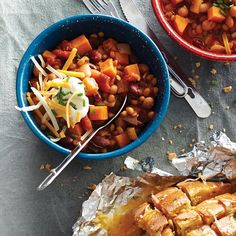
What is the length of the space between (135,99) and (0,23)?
26.8 inches

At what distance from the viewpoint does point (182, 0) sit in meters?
2.73

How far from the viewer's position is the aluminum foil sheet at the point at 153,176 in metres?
2.57

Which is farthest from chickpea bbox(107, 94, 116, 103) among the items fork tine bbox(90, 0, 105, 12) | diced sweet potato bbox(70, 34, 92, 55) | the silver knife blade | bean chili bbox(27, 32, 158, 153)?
fork tine bbox(90, 0, 105, 12)

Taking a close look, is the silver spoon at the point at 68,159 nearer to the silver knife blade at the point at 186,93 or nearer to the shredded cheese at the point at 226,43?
the silver knife blade at the point at 186,93

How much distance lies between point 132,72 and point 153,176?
0.42 meters

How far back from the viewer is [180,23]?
2.68 meters

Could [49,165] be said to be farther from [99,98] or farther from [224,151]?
[224,151]

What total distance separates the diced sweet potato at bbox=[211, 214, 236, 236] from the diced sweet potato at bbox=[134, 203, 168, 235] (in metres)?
0.19

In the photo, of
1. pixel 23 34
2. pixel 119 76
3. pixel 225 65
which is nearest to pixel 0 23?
pixel 23 34

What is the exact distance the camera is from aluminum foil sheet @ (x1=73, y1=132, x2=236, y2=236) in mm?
2568

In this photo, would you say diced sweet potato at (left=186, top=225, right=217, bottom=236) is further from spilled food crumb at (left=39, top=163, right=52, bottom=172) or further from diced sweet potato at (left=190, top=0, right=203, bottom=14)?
diced sweet potato at (left=190, top=0, right=203, bottom=14)

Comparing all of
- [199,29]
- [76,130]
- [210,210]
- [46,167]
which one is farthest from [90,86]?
[210,210]

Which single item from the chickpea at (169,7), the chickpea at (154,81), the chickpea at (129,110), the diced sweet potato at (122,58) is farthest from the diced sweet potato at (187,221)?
the chickpea at (169,7)

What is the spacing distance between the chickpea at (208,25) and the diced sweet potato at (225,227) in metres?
0.77
